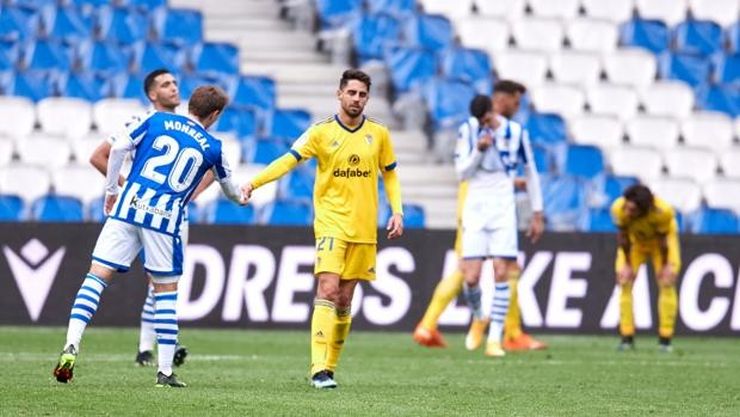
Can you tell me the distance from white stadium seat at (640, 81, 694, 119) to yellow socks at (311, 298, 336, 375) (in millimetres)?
14679

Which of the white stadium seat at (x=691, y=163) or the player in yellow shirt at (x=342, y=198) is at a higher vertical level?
the white stadium seat at (x=691, y=163)

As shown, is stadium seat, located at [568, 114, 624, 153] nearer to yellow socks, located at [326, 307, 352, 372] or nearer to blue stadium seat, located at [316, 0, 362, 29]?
blue stadium seat, located at [316, 0, 362, 29]

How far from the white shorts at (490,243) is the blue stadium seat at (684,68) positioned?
35.6 ft

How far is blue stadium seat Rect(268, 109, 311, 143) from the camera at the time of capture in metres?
22.1

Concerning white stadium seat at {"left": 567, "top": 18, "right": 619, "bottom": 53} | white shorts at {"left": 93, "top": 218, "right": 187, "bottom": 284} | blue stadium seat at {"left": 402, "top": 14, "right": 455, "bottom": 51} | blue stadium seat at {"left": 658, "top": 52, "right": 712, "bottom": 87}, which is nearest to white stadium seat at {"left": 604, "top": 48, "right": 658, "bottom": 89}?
white stadium seat at {"left": 567, "top": 18, "right": 619, "bottom": 53}

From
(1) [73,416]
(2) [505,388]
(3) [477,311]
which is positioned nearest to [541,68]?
(3) [477,311]

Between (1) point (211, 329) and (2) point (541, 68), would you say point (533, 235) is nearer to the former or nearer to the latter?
(1) point (211, 329)

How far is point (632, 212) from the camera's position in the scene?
16.9 m

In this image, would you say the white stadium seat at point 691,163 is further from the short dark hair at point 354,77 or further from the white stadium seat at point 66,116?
the short dark hair at point 354,77

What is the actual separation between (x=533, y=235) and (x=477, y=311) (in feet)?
3.38

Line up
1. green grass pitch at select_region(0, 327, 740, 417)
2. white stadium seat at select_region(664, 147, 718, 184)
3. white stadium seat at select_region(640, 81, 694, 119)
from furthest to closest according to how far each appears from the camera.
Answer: white stadium seat at select_region(640, 81, 694, 119) < white stadium seat at select_region(664, 147, 718, 184) < green grass pitch at select_region(0, 327, 740, 417)

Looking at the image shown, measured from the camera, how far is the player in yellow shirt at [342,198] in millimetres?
11227

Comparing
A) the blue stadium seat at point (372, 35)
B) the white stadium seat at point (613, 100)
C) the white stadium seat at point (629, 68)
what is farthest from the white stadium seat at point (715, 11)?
the blue stadium seat at point (372, 35)

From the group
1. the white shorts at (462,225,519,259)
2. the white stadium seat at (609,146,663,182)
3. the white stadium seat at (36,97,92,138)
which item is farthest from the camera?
the white stadium seat at (609,146,663,182)
